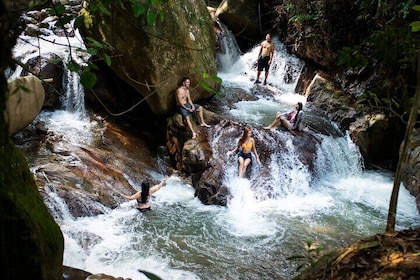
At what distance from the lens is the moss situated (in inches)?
73.8

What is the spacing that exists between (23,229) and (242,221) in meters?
5.29

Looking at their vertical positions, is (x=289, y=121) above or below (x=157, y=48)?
below

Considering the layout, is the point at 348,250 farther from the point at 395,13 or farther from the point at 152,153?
the point at 395,13

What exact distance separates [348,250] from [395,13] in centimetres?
848

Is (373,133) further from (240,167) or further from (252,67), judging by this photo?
(252,67)

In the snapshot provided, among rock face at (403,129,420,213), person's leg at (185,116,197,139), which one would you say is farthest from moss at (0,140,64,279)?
rock face at (403,129,420,213)

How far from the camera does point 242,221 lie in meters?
6.94

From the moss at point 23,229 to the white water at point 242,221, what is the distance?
3015mm

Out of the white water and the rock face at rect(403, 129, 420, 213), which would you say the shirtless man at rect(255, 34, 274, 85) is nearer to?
the white water

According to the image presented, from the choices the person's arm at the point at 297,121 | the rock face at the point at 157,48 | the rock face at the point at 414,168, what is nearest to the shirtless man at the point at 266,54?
the rock face at the point at 157,48

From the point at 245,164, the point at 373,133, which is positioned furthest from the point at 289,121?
the point at 373,133

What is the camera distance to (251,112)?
10.4m

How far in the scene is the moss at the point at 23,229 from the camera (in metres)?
1.88

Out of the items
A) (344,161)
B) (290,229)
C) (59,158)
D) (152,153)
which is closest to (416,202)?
(344,161)
